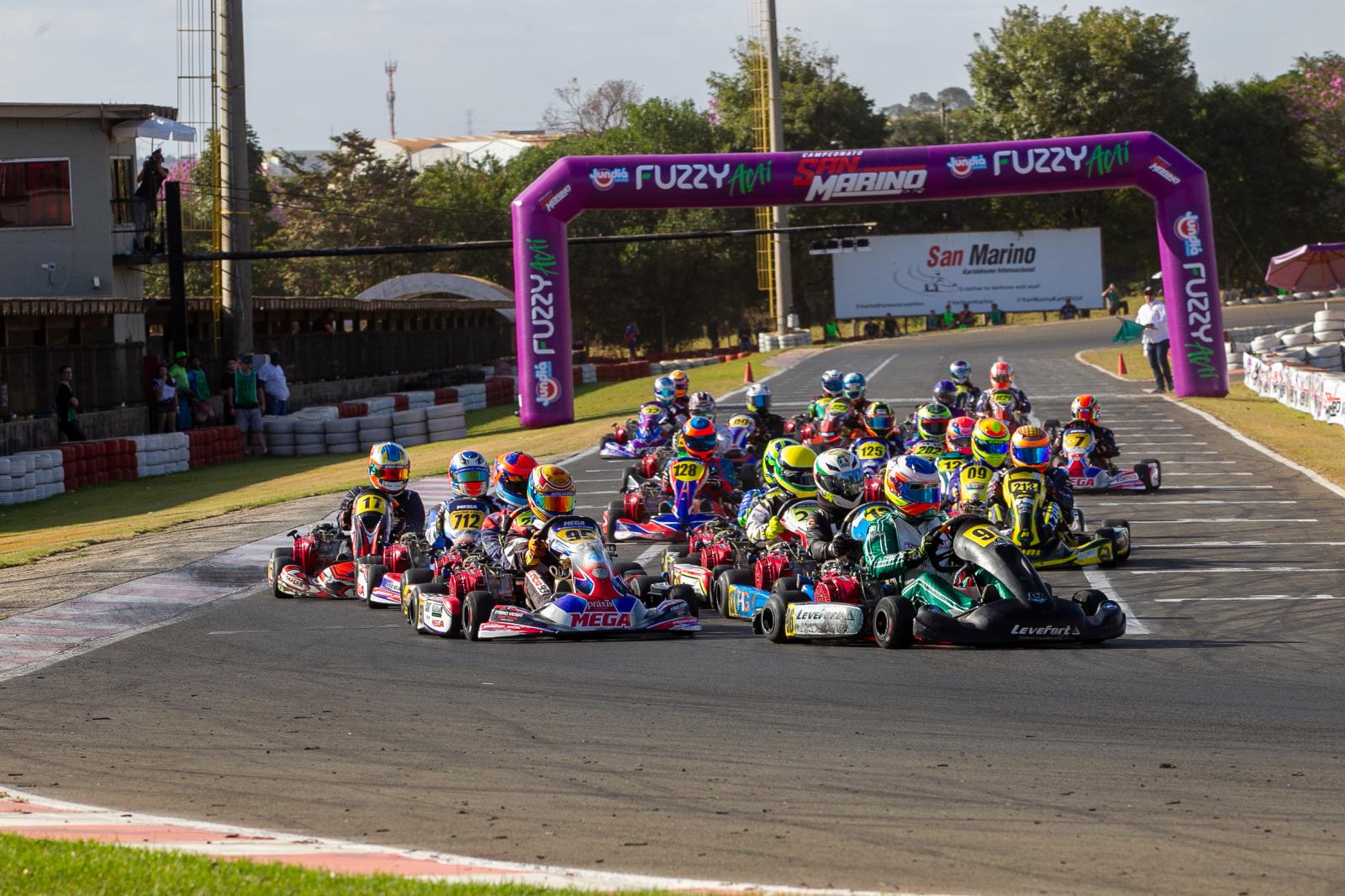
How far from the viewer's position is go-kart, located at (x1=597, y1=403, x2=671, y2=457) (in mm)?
21766

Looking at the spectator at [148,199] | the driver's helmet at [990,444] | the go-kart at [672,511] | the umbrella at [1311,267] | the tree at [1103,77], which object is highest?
the tree at [1103,77]

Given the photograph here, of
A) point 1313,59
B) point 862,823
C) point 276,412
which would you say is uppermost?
point 1313,59

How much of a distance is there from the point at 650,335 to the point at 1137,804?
60.6m

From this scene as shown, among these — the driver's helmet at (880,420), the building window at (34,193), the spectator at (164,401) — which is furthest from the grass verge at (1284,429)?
the building window at (34,193)

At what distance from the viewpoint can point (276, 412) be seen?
31875 millimetres

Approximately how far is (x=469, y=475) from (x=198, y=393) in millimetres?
18149

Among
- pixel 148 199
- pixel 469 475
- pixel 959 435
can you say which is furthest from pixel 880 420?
pixel 148 199

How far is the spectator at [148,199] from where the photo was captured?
3250 centimetres

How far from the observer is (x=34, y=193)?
31797 mm

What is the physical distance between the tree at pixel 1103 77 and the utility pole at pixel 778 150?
719 inches

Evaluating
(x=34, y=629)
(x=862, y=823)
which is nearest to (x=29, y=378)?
(x=34, y=629)

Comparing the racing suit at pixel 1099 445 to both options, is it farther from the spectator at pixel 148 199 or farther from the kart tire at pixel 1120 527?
the spectator at pixel 148 199

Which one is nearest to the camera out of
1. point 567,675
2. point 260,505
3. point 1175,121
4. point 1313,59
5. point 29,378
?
point 567,675

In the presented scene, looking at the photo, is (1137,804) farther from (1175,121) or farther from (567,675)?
(1175,121)
